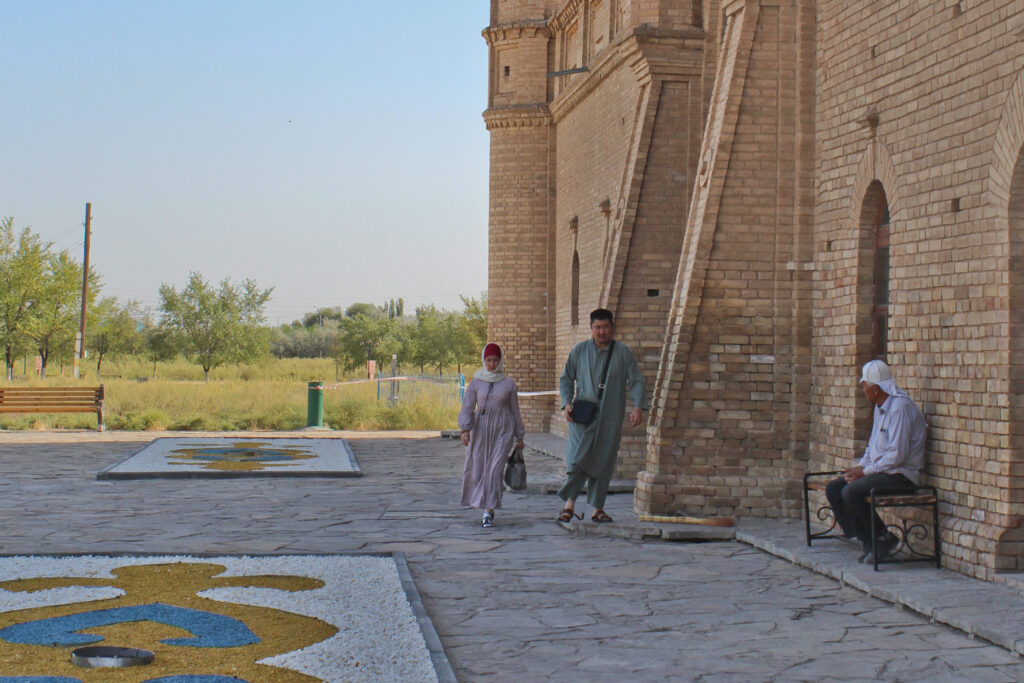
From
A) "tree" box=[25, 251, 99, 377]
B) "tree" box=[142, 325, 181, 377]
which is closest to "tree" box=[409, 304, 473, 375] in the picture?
"tree" box=[142, 325, 181, 377]

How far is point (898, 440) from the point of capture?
816 cm

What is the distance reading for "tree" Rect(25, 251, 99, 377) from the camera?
4191 centimetres

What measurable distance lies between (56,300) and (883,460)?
39.1 m

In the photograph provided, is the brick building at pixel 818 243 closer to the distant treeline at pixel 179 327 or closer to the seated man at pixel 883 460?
the seated man at pixel 883 460

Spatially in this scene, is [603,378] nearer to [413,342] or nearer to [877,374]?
[877,374]

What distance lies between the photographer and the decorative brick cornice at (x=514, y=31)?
2259 centimetres

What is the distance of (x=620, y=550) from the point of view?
927 cm

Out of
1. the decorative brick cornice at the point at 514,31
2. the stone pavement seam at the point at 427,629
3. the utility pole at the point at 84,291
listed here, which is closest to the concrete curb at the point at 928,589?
the stone pavement seam at the point at 427,629

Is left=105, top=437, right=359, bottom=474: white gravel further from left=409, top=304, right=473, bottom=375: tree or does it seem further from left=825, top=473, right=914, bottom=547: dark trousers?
left=409, top=304, right=473, bottom=375: tree

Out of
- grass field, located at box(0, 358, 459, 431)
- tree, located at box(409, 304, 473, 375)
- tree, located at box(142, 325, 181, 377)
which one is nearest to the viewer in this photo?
grass field, located at box(0, 358, 459, 431)

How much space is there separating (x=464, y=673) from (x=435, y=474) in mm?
9950

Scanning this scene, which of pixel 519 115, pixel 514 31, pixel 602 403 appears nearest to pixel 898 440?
pixel 602 403

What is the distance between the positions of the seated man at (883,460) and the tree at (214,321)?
4882cm

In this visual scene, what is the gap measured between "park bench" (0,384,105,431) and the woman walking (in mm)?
13539
